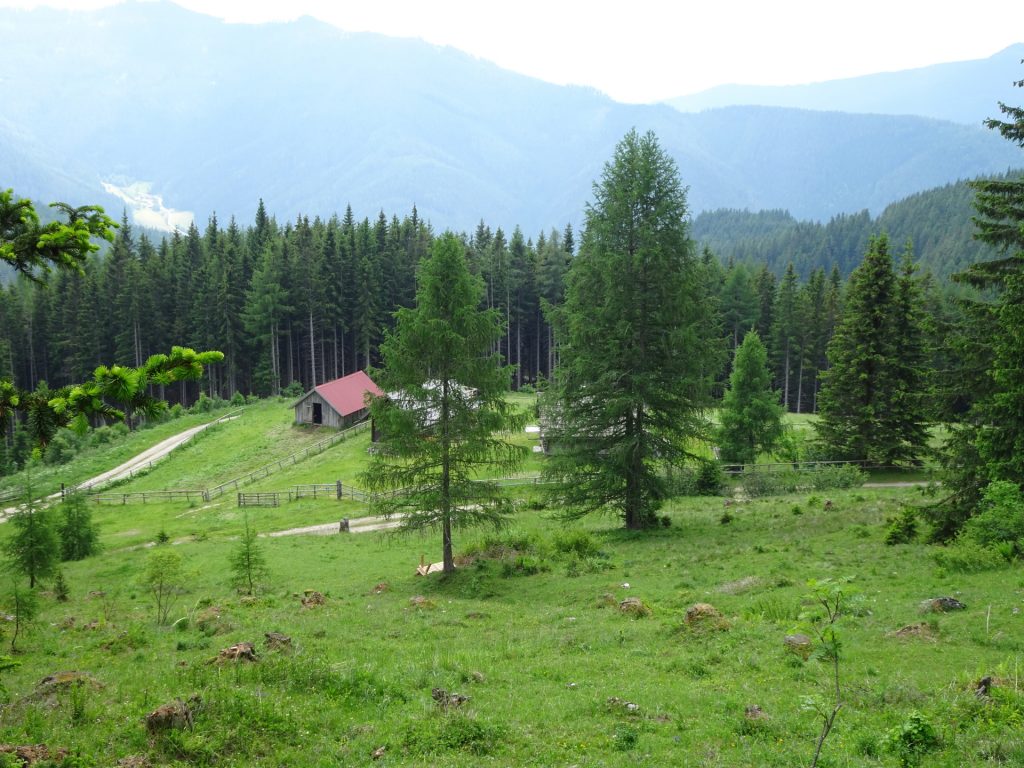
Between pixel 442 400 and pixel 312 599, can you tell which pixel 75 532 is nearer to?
pixel 312 599

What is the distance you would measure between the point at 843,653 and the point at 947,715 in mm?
2582

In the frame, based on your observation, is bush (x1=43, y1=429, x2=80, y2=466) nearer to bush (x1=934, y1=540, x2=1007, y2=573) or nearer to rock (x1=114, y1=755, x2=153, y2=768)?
rock (x1=114, y1=755, x2=153, y2=768)

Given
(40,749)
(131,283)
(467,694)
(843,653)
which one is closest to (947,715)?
(843,653)

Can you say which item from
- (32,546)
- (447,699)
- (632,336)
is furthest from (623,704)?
(32,546)

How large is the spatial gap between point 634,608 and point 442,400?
9022mm

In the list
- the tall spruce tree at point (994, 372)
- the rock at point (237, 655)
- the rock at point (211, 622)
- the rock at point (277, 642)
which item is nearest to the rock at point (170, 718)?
the rock at point (237, 655)

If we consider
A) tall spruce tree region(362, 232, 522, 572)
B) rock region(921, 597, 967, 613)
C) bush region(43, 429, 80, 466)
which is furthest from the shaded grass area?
bush region(43, 429, 80, 466)

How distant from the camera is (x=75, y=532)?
106 ft

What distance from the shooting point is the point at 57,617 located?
63.7 feet

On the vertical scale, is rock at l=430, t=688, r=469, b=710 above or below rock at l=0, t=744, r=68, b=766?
below

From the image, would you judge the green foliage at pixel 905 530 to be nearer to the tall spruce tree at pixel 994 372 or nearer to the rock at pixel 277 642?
the tall spruce tree at pixel 994 372

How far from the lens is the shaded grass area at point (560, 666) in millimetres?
9086

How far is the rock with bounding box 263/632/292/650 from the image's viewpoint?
13211 mm

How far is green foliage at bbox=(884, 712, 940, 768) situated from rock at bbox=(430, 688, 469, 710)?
241 inches
